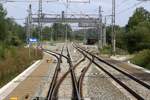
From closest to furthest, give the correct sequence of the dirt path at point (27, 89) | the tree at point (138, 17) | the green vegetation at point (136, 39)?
the dirt path at point (27, 89) → the green vegetation at point (136, 39) → the tree at point (138, 17)

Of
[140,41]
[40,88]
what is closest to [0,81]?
[40,88]

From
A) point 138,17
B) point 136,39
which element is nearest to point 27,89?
point 136,39

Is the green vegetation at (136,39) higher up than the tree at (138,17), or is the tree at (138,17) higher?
the tree at (138,17)

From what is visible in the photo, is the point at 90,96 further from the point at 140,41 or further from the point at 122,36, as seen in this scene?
the point at 122,36

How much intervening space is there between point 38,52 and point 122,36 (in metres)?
23.8

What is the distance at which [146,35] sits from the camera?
80812mm

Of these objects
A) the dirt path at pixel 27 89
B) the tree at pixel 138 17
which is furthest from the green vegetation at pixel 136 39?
the dirt path at pixel 27 89

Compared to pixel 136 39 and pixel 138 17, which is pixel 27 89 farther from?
pixel 138 17

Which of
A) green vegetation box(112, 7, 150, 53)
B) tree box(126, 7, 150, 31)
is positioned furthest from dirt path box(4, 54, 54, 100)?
tree box(126, 7, 150, 31)

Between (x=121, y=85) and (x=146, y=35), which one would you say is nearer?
(x=121, y=85)

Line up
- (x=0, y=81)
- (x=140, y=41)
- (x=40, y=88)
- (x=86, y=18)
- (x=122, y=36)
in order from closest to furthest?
(x=40, y=88) < (x=0, y=81) < (x=140, y=41) < (x=122, y=36) < (x=86, y=18)

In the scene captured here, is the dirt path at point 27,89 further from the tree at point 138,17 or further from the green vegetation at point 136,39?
the tree at point 138,17

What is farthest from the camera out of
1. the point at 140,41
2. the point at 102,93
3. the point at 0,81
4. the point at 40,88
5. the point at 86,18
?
the point at 86,18

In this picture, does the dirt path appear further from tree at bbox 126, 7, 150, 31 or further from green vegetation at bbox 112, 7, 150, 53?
tree at bbox 126, 7, 150, 31
